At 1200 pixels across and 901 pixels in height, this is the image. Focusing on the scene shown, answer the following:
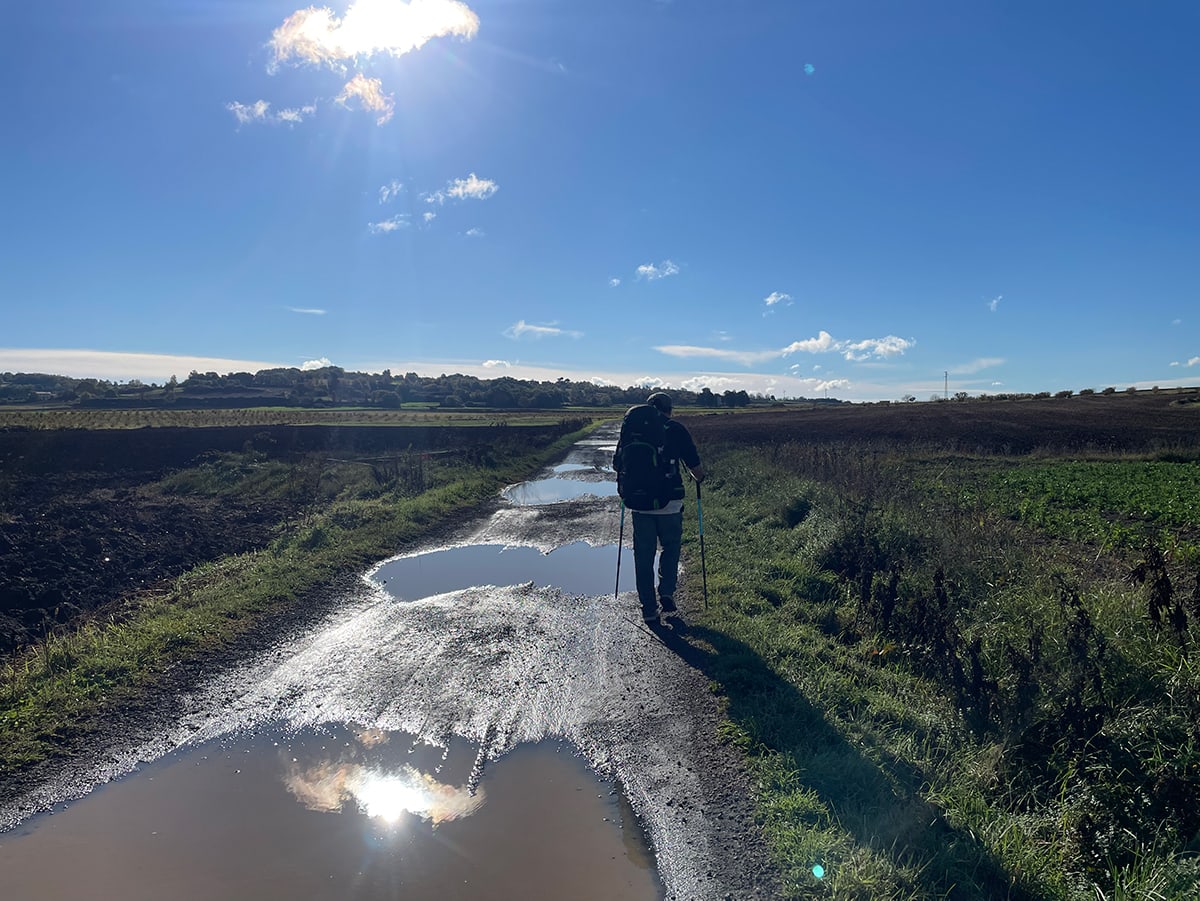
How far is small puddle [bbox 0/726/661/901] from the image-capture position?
3.20m

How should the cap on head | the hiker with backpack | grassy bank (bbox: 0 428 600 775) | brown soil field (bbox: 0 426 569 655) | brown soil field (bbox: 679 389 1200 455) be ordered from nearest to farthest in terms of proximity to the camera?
grassy bank (bbox: 0 428 600 775), the hiker with backpack, the cap on head, brown soil field (bbox: 0 426 569 655), brown soil field (bbox: 679 389 1200 455)

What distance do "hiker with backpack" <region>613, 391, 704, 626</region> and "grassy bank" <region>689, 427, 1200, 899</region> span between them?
0.58 metres

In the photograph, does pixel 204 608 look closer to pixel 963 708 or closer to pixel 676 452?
pixel 676 452

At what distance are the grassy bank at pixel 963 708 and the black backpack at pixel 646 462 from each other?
4.41 ft

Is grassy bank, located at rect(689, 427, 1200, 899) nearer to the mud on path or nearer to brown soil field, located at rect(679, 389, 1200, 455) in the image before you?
the mud on path

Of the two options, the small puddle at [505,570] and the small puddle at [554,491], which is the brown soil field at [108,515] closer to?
the small puddle at [505,570]

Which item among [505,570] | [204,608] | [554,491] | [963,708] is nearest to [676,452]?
[963,708]

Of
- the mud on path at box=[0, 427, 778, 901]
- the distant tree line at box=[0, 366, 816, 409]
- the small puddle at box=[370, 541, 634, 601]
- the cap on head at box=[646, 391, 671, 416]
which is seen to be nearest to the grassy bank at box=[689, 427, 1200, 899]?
the mud on path at box=[0, 427, 778, 901]

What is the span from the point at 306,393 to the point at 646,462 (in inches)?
3868

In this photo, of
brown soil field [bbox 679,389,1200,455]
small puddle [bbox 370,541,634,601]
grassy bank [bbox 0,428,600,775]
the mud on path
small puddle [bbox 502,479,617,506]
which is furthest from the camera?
brown soil field [bbox 679,389,1200,455]

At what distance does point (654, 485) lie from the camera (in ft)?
22.5

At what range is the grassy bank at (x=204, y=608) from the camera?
4840 millimetres

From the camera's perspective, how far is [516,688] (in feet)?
17.6

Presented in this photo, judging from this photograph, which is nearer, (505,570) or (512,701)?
(512,701)
